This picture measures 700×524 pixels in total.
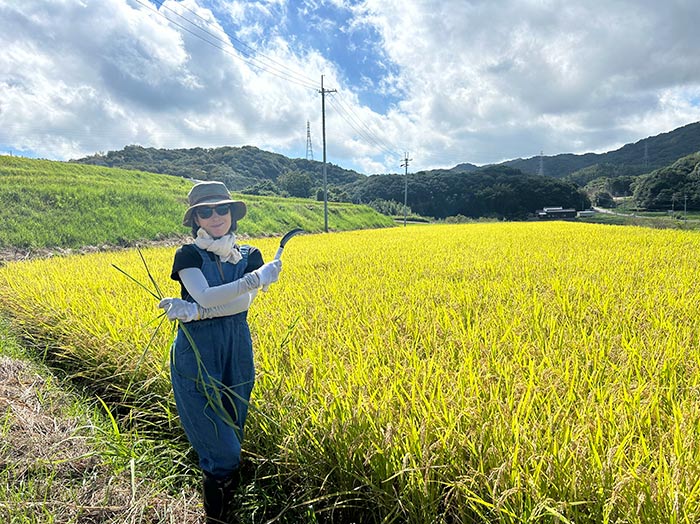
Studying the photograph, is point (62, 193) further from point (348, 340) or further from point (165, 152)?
point (165, 152)

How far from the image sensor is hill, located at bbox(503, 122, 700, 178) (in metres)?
100

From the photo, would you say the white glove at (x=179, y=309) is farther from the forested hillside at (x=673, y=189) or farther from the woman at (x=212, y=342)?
the forested hillside at (x=673, y=189)

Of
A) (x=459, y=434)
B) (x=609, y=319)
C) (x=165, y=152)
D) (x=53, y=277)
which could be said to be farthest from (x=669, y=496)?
(x=165, y=152)

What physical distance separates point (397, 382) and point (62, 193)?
15270 mm

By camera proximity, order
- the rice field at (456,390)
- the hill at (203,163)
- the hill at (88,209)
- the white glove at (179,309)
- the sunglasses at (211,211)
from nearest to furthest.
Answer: the rice field at (456,390) < the white glove at (179,309) < the sunglasses at (211,211) < the hill at (88,209) < the hill at (203,163)

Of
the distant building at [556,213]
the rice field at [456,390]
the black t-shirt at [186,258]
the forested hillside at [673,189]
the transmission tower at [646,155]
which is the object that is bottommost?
the rice field at [456,390]

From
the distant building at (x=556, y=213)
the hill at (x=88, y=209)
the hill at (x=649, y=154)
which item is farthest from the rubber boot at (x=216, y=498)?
the hill at (x=649, y=154)

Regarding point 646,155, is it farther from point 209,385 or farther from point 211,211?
point 209,385

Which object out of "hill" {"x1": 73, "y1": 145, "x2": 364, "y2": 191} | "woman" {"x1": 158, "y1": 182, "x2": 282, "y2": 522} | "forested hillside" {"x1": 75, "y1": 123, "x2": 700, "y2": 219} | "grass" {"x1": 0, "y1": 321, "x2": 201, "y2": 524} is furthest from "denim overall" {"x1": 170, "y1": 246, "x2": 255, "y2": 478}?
"forested hillside" {"x1": 75, "y1": 123, "x2": 700, "y2": 219}

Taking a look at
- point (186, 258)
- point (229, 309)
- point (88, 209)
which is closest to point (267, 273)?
point (229, 309)

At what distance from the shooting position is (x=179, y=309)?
135 cm

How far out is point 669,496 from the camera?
39.5 inches

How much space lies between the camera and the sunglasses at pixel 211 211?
1442mm

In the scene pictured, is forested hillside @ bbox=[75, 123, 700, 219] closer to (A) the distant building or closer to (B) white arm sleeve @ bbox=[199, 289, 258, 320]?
(A) the distant building
